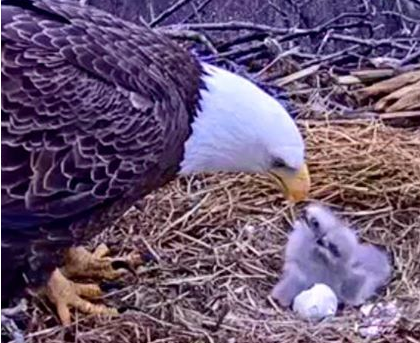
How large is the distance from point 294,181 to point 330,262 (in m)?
0.25

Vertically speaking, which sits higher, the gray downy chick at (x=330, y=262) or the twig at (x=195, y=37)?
the twig at (x=195, y=37)

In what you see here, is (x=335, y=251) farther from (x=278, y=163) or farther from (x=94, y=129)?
(x=94, y=129)

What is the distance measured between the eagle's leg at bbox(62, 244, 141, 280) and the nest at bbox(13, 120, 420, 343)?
43mm

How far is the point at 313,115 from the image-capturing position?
5035mm

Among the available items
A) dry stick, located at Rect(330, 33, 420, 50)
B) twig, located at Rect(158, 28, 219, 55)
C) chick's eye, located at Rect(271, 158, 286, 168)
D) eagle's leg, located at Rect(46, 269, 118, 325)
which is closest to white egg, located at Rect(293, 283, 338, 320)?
chick's eye, located at Rect(271, 158, 286, 168)

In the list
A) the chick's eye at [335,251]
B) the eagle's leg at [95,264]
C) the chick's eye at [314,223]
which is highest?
the chick's eye at [314,223]

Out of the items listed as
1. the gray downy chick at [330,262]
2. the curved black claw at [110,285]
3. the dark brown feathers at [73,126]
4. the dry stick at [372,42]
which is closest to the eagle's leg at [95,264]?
the curved black claw at [110,285]

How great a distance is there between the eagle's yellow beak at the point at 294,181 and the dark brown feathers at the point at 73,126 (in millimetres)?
298

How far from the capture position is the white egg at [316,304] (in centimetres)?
408

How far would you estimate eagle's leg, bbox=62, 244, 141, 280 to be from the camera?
432 cm

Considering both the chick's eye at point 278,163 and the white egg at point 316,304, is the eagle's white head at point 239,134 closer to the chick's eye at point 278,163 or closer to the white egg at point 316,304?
the chick's eye at point 278,163

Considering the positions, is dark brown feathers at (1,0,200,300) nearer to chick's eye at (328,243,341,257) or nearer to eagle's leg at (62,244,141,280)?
eagle's leg at (62,244,141,280)

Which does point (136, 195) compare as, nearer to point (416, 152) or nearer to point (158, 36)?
point (158, 36)

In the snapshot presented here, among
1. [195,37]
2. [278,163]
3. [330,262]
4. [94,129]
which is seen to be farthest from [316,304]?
[195,37]
